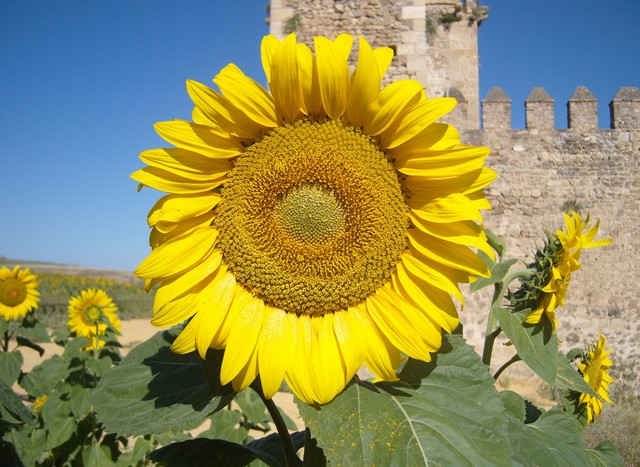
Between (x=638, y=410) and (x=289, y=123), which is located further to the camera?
(x=638, y=410)

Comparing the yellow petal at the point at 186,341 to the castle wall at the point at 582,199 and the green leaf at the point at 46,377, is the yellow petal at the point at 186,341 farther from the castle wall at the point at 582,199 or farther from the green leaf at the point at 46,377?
the castle wall at the point at 582,199

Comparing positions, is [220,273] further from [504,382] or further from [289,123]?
[504,382]

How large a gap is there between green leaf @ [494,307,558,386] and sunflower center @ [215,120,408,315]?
1.36 ft

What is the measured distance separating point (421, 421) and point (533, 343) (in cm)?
50

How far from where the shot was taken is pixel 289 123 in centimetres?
104

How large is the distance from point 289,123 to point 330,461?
0.66m

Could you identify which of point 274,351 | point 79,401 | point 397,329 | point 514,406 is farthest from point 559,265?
point 79,401

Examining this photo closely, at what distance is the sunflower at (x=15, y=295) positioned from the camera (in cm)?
499

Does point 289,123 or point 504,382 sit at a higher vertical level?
point 289,123

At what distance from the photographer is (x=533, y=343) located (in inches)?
48.0

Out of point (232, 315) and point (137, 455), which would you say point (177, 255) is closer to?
point (232, 315)

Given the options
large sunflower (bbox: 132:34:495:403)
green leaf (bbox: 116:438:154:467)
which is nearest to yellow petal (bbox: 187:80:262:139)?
large sunflower (bbox: 132:34:495:403)

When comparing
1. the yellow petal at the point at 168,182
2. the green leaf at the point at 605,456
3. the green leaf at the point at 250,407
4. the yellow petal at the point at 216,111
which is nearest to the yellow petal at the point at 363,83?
the yellow petal at the point at 216,111

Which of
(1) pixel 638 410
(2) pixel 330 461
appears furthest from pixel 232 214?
(1) pixel 638 410
